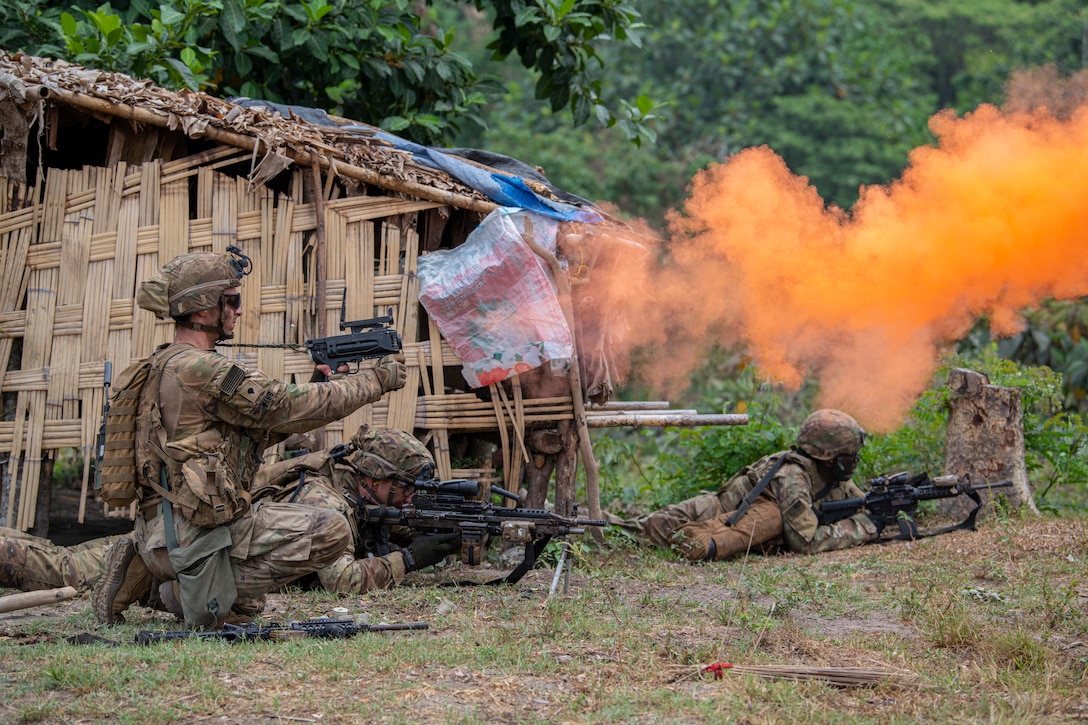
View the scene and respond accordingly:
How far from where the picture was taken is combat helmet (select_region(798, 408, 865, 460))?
8.98 meters

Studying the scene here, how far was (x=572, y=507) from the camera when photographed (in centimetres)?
844

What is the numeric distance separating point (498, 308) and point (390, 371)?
1.79 meters

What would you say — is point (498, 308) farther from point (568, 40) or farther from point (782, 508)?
point (568, 40)

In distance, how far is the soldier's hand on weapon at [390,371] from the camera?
6293 mm

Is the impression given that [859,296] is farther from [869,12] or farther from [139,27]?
[869,12]

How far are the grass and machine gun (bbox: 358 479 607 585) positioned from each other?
1.02ft

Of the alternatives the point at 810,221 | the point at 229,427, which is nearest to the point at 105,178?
the point at 229,427

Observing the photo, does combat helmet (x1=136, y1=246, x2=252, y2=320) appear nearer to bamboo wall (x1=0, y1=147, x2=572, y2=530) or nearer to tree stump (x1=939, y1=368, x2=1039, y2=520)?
bamboo wall (x1=0, y1=147, x2=572, y2=530)

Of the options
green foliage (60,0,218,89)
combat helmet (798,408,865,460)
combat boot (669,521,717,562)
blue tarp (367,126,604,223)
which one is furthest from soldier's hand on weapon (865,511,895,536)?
green foliage (60,0,218,89)

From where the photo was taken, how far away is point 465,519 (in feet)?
23.7

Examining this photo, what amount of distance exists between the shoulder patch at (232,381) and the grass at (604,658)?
1.24m

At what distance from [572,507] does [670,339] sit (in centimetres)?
191

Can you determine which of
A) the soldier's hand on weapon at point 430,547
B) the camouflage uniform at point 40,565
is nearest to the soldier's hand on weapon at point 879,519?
the soldier's hand on weapon at point 430,547

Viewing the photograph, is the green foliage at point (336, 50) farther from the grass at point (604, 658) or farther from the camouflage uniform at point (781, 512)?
the grass at point (604, 658)
